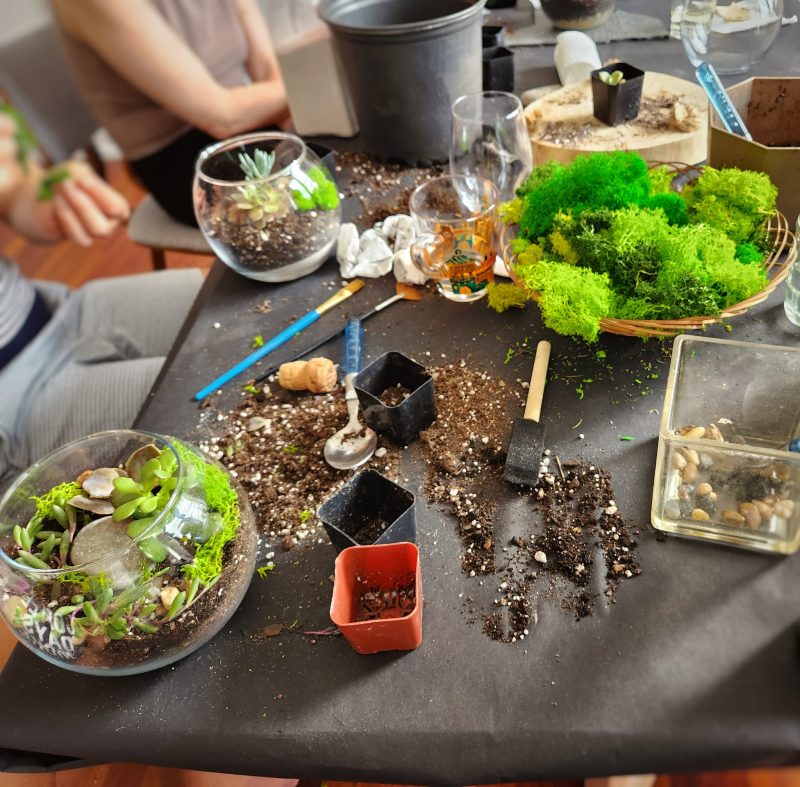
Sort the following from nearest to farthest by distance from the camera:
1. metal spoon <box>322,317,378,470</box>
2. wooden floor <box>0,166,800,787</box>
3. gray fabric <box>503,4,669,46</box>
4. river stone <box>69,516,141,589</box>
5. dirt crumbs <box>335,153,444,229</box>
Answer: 1. river stone <box>69,516,141,589</box>
2. wooden floor <box>0,166,800,787</box>
3. metal spoon <box>322,317,378,470</box>
4. dirt crumbs <box>335,153,444,229</box>
5. gray fabric <box>503,4,669,46</box>

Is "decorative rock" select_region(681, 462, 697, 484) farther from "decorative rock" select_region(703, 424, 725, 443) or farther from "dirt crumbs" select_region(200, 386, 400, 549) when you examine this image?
"dirt crumbs" select_region(200, 386, 400, 549)

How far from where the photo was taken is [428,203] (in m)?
0.98

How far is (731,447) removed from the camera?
562 millimetres

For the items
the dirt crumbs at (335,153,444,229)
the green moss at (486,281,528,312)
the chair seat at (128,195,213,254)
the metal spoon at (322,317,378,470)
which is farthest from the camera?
the chair seat at (128,195,213,254)

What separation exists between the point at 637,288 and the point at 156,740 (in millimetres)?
663

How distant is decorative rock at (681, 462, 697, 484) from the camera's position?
0.62 m

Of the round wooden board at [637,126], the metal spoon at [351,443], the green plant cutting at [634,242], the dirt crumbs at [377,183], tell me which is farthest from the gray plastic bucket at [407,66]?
the metal spoon at [351,443]

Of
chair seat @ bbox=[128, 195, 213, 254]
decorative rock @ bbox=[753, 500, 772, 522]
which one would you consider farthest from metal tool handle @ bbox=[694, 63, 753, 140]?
chair seat @ bbox=[128, 195, 213, 254]

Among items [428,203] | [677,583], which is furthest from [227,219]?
[677,583]

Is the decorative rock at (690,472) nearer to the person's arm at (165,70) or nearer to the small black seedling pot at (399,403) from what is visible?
the small black seedling pot at (399,403)

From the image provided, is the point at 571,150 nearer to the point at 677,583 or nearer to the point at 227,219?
the point at 227,219

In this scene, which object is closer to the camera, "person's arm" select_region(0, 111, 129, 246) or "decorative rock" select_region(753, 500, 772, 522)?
"person's arm" select_region(0, 111, 129, 246)

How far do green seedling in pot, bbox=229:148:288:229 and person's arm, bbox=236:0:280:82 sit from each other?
0.72m

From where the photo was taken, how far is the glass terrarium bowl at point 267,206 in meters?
0.96
